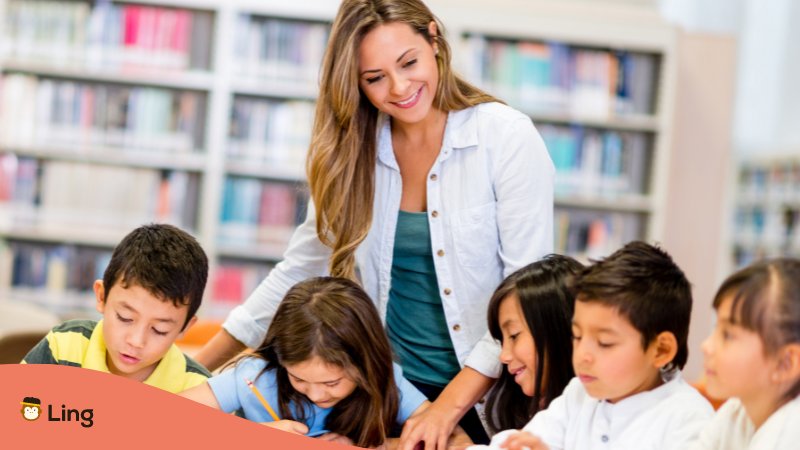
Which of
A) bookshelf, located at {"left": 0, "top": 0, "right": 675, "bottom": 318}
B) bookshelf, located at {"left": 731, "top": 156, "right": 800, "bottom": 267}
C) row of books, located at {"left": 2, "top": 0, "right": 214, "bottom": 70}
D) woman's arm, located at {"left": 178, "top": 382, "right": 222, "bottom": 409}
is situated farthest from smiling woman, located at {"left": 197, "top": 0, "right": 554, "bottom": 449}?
bookshelf, located at {"left": 731, "top": 156, "right": 800, "bottom": 267}

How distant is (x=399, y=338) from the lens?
1966mm

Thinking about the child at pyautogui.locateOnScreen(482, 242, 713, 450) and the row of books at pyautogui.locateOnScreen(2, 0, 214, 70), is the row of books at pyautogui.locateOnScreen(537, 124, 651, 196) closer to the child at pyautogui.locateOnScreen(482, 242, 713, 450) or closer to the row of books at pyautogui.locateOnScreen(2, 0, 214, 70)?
the row of books at pyautogui.locateOnScreen(2, 0, 214, 70)

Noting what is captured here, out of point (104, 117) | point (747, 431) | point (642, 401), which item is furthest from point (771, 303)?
point (104, 117)

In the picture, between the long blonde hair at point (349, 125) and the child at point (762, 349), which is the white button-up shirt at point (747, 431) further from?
the long blonde hair at point (349, 125)

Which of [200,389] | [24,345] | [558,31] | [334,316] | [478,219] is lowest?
[24,345]

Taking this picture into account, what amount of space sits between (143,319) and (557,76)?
3015 mm

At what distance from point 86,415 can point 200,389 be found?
340 mm

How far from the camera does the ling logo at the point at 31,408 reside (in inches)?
51.8

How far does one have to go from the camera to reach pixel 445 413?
166 cm

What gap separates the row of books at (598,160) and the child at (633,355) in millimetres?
2986

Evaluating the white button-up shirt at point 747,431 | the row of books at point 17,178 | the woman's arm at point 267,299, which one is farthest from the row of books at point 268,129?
the white button-up shirt at point 747,431

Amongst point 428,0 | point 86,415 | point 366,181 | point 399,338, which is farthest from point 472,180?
point 428,0

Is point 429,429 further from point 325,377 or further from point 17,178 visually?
point 17,178

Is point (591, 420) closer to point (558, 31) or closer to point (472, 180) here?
point (472, 180)
